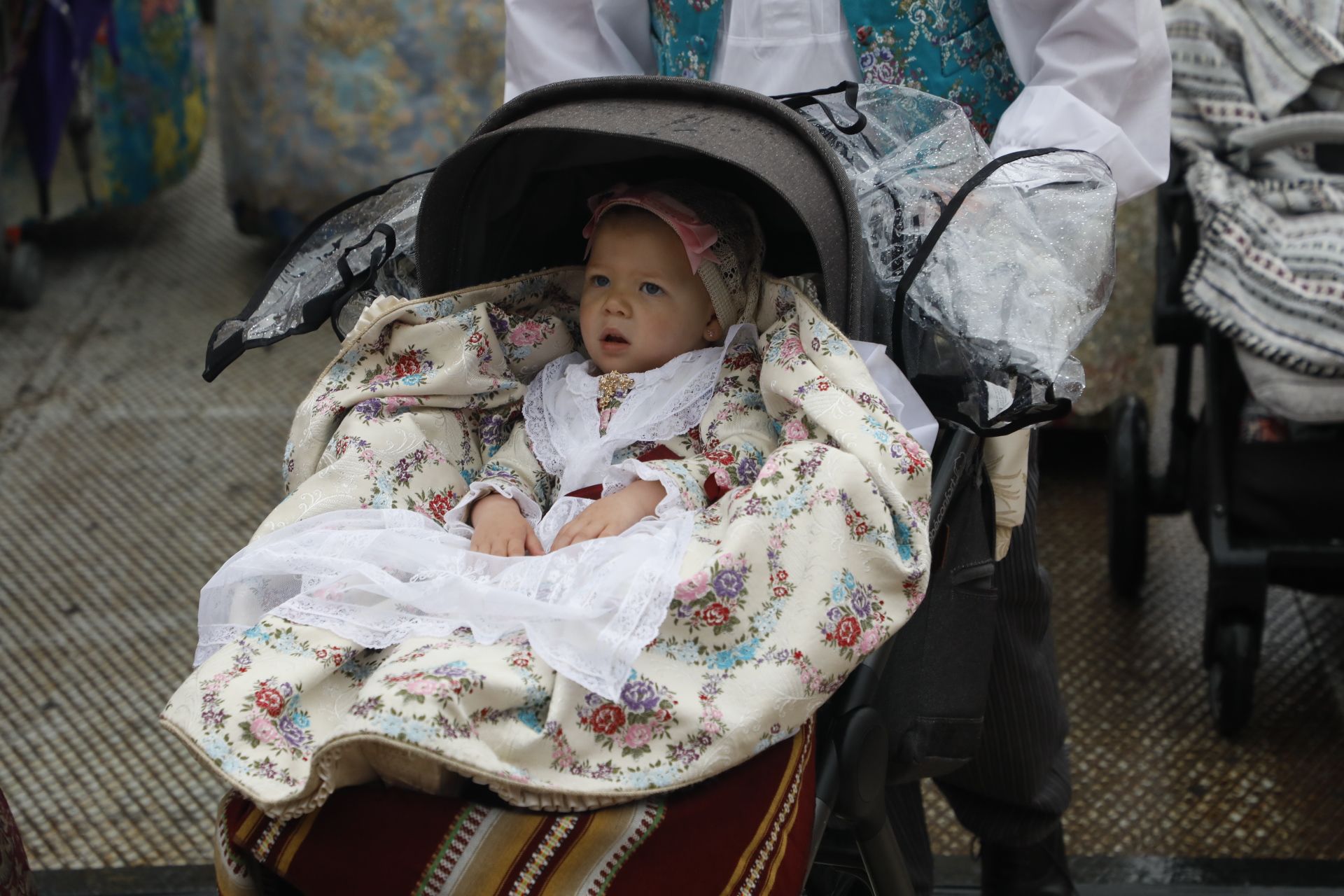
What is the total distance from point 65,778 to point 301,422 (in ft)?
3.51

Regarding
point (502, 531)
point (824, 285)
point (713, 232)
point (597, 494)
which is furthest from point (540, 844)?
point (713, 232)

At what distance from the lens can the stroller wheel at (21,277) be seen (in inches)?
144

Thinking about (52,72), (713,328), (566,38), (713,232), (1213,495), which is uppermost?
(566,38)

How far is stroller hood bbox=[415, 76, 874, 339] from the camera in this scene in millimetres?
1275

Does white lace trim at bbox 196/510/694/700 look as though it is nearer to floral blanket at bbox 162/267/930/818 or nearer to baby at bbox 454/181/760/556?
floral blanket at bbox 162/267/930/818

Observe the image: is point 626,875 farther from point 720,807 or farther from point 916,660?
point 916,660

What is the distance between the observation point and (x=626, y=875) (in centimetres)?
106

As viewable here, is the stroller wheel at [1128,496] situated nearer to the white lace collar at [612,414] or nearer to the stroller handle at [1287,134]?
the stroller handle at [1287,134]

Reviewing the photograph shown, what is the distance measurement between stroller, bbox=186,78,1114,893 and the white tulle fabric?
0.20 m

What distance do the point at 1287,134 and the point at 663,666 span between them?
1.45m

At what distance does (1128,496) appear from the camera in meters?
2.42

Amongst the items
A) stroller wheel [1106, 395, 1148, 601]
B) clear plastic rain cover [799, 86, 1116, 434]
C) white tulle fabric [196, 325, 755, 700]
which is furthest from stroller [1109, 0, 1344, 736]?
white tulle fabric [196, 325, 755, 700]

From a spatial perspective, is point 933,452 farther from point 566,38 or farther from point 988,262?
point 566,38

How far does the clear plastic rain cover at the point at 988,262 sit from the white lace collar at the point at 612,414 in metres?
0.22
